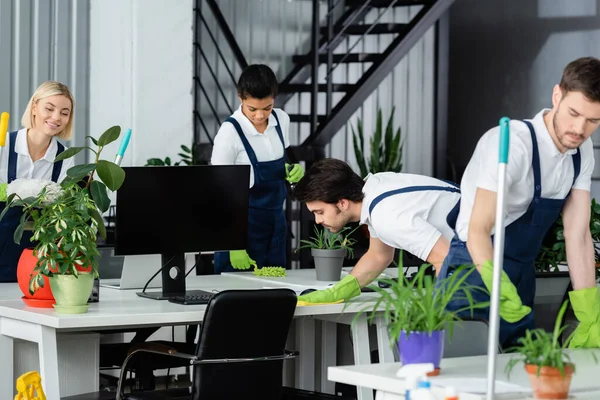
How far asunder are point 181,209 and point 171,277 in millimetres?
244

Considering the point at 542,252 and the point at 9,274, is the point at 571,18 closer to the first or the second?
A: the point at 542,252

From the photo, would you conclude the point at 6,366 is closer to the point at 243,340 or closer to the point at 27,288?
the point at 27,288

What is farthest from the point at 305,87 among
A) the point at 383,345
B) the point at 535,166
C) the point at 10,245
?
the point at 535,166

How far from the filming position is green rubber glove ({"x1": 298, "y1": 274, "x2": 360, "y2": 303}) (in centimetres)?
346

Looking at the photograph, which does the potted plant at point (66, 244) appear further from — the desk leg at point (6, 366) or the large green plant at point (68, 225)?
the desk leg at point (6, 366)

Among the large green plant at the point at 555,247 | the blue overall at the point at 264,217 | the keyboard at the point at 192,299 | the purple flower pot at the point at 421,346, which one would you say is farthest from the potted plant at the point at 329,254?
the purple flower pot at the point at 421,346

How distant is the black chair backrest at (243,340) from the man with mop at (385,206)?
1.00 feet

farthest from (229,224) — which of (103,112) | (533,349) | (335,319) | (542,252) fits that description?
(103,112)

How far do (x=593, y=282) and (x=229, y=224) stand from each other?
53.8 inches

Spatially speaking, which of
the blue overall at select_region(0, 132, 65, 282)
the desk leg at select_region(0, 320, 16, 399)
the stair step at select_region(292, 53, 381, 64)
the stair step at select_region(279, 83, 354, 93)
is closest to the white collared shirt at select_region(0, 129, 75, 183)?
the blue overall at select_region(0, 132, 65, 282)

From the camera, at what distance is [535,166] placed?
2814 mm

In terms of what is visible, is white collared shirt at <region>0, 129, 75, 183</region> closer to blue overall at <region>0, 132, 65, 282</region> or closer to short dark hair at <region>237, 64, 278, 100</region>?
blue overall at <region>0, 132, 65, 282</region>

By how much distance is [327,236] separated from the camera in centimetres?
416

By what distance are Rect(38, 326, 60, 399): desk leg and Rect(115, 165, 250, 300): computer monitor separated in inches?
18.8
